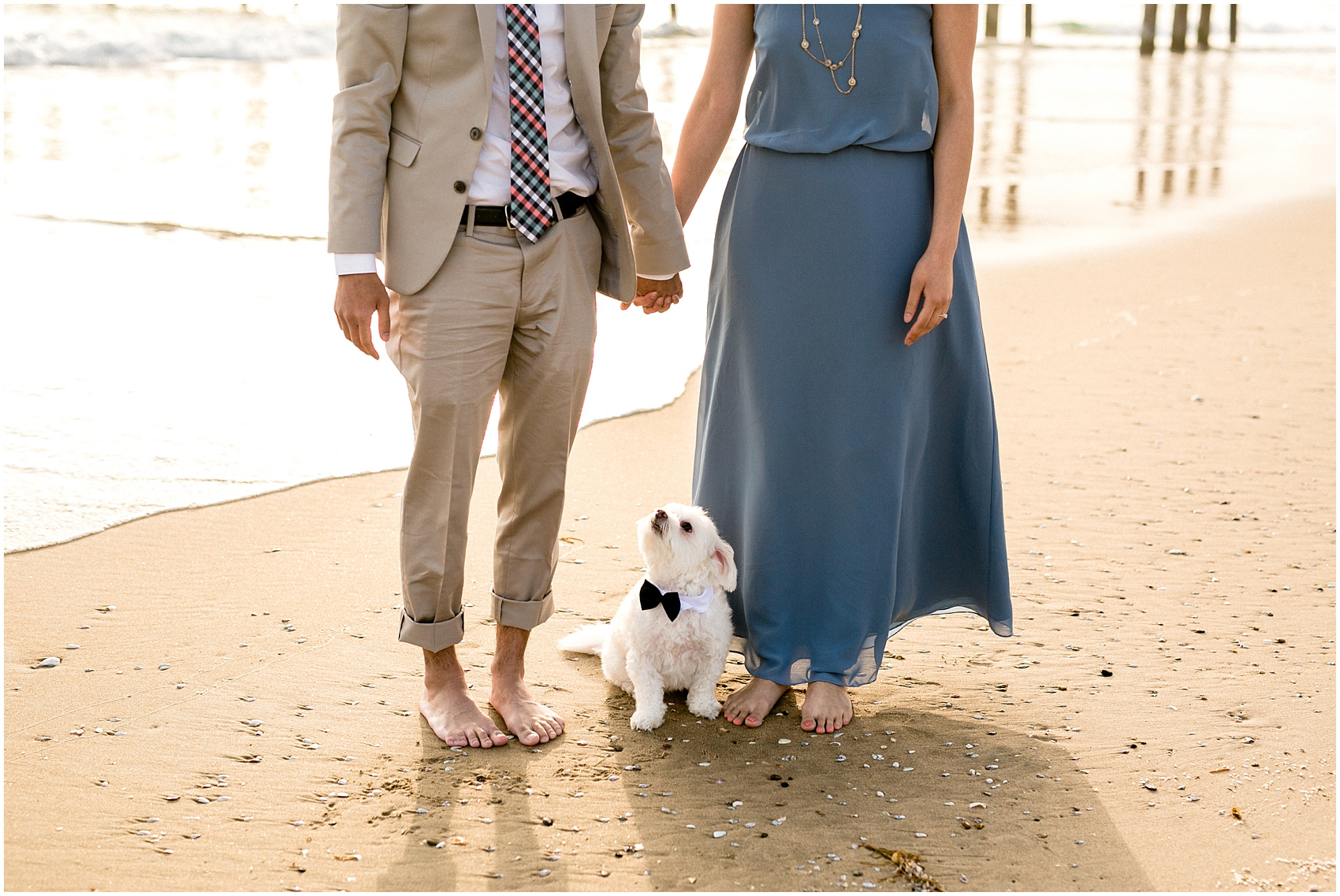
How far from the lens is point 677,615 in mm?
3211

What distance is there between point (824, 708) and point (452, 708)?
1.04m

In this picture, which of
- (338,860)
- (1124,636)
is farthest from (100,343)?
(1124,636)

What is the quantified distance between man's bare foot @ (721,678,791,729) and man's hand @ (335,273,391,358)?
1.40m

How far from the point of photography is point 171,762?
9.91ft

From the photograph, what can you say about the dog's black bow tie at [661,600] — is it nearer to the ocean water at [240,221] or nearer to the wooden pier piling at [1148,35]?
the ocean water at [240,221]

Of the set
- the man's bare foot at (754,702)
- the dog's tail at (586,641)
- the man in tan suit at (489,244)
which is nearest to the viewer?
the man in tan suit at (489,244)

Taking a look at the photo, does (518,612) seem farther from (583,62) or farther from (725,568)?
(583,62)

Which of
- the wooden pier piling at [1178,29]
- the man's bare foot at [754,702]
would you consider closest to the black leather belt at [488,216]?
the man's bare foot at [754,702]

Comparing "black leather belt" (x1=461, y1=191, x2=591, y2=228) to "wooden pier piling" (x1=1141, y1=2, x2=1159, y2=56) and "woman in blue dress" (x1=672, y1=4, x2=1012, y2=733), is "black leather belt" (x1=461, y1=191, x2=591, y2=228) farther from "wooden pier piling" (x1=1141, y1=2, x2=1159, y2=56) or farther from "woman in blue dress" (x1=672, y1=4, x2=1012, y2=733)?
"wooden pier piling" (x1=1141, y1=2, x2=1159, y2=56)

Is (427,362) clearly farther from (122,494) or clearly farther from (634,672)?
(122,494)

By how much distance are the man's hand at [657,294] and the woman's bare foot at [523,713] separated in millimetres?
1145

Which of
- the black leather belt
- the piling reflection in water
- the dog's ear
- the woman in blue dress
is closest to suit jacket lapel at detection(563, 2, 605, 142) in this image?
the black leather belt

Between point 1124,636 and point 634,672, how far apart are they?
5.48ft

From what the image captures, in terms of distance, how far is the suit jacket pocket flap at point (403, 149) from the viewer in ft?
9.43
